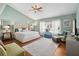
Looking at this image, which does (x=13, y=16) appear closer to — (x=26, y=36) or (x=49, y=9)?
(x=26, y=36)

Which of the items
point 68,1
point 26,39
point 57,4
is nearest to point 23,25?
point 26,39

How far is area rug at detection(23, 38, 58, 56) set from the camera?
2.38 meters

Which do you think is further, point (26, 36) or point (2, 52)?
point (26, 36)

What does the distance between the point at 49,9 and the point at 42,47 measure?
2.70 ft

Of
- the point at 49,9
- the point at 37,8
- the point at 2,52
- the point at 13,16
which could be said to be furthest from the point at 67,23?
the point at 2,52

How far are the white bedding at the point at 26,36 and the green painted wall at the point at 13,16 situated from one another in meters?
0.26

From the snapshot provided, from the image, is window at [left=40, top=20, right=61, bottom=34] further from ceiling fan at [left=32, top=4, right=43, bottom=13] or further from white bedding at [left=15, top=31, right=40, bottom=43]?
ceiling fan at [left=32, top=4, right=43, bottom=13]

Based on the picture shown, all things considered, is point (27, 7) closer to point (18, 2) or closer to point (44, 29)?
point (18, 2)

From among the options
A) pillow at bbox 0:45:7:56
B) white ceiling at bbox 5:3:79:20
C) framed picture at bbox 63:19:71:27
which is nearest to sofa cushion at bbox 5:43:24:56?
pillow at bbox 0:45:7:56

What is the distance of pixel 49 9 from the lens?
2.41m

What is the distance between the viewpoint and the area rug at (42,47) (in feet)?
7.80

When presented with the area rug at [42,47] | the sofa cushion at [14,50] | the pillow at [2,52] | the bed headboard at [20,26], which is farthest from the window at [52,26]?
the pillow at [2,52]

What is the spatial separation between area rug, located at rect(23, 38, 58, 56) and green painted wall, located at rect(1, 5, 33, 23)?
0.51 metres

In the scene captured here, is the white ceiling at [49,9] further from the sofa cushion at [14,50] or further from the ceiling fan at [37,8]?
the sofa cushion at [14,50]
